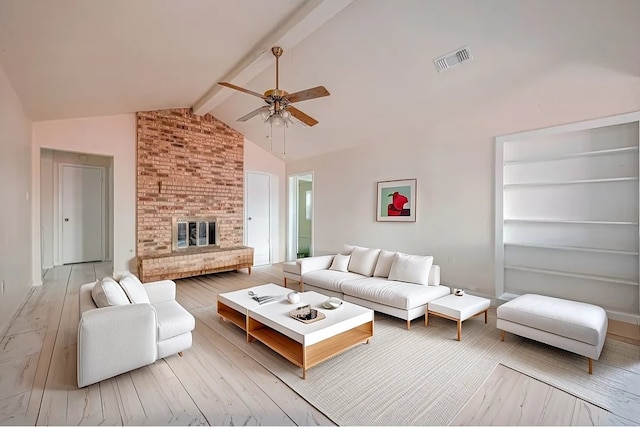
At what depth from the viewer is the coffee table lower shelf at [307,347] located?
2.26 meters

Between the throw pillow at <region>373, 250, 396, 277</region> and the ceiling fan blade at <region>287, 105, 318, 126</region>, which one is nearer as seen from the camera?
the ceiling fan blade at <region>287, 105, 318, 126</region>

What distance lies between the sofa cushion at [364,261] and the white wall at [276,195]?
120 inches

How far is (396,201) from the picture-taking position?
4.87m

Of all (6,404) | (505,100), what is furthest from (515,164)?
(6,404)

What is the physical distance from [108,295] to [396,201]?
399 cm

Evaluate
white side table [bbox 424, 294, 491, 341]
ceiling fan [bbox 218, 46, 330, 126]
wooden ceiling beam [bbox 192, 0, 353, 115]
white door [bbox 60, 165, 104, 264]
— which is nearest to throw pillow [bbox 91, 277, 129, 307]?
ceiling fan [bbox 218, 46, 330, 126]

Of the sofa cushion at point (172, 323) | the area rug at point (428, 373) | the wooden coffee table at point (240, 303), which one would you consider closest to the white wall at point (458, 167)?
the area rug at point (428, 373)

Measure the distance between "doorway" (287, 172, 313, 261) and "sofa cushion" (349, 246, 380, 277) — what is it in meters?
2.72

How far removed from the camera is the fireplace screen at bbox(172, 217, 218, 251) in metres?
5.59

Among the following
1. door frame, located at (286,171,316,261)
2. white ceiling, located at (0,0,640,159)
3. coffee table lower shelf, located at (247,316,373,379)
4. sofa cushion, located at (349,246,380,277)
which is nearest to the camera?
coffee table lower shelf, located at (247,316,373,379)

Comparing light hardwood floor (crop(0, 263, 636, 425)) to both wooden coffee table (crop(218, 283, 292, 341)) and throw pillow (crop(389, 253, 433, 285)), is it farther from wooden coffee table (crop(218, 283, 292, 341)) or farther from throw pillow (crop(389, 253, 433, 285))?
throw pillow (crop(389, 253, 433, 285))

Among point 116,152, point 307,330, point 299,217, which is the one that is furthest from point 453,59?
Result: point 299,217

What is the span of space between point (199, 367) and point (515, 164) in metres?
4.19

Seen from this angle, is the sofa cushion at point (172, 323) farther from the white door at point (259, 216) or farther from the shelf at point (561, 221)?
the white door at point (259, 216)
